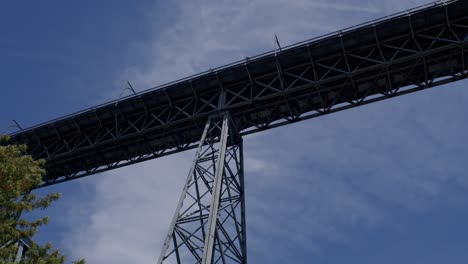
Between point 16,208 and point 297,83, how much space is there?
13280mm

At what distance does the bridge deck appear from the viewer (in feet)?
71.9

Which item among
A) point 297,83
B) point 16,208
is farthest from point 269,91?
point 16,208

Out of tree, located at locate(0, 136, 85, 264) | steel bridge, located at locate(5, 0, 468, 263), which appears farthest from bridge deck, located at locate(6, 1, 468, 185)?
tree, located at locate(0, 136, 85, 264)

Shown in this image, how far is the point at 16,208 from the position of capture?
14398 millimetres

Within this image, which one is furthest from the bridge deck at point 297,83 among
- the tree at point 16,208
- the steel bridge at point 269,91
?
the tree at point 16,208

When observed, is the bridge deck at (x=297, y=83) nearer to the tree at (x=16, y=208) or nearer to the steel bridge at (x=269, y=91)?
the steel bridge at (x=269, y=91)

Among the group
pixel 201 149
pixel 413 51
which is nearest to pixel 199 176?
pixel 201 149

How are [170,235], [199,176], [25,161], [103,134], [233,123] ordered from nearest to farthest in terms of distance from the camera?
[25,161]
[170,235]
[199,176]
[233,123]
[103,134]

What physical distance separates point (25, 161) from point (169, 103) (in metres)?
10.3

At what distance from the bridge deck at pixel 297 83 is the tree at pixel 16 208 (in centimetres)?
962

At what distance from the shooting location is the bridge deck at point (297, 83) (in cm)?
2192

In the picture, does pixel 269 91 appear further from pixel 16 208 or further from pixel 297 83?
pixel 16 208

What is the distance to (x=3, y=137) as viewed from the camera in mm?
16250

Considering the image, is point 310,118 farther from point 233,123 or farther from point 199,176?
point 199,176
